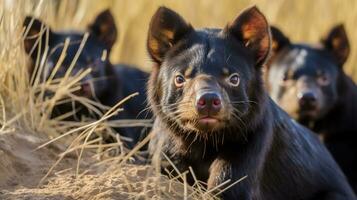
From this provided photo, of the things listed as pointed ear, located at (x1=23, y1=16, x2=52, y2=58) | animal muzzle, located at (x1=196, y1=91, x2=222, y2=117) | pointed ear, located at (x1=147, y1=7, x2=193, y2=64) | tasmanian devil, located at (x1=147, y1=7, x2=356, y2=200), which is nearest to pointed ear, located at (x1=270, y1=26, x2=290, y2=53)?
pointed ear, located at (x1=23, y1=16, x2=52, y2=58)

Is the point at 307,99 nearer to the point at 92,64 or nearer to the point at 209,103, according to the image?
the point at 92,64

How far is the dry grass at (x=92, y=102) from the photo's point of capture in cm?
542

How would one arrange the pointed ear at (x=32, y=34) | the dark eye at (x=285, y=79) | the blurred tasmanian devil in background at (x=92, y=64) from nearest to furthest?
the pointed ear at (x=32, y=34)
the blurred tasmanian devil in background at (x=92, y=64)
the dark eye at (x=285, y=79)

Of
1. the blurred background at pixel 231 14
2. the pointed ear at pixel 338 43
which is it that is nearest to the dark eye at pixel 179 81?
the pointed ear at pixel 338 43

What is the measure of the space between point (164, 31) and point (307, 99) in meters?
2.64

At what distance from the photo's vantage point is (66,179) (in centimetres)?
556

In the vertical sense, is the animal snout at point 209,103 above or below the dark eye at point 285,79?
above

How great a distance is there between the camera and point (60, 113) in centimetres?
783

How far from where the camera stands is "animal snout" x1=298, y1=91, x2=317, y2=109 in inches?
328

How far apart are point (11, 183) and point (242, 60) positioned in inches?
64.9

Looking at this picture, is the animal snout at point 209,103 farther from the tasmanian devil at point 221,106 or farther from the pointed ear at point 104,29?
the pointed ear at point 104,29

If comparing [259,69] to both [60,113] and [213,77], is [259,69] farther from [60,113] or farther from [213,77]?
[60,113]

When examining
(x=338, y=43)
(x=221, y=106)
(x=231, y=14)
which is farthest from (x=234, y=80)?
(x=231, y=14)

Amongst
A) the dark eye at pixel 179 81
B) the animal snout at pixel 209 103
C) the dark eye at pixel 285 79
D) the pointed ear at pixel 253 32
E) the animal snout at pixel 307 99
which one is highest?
the pointed ear at pixel 253 32
